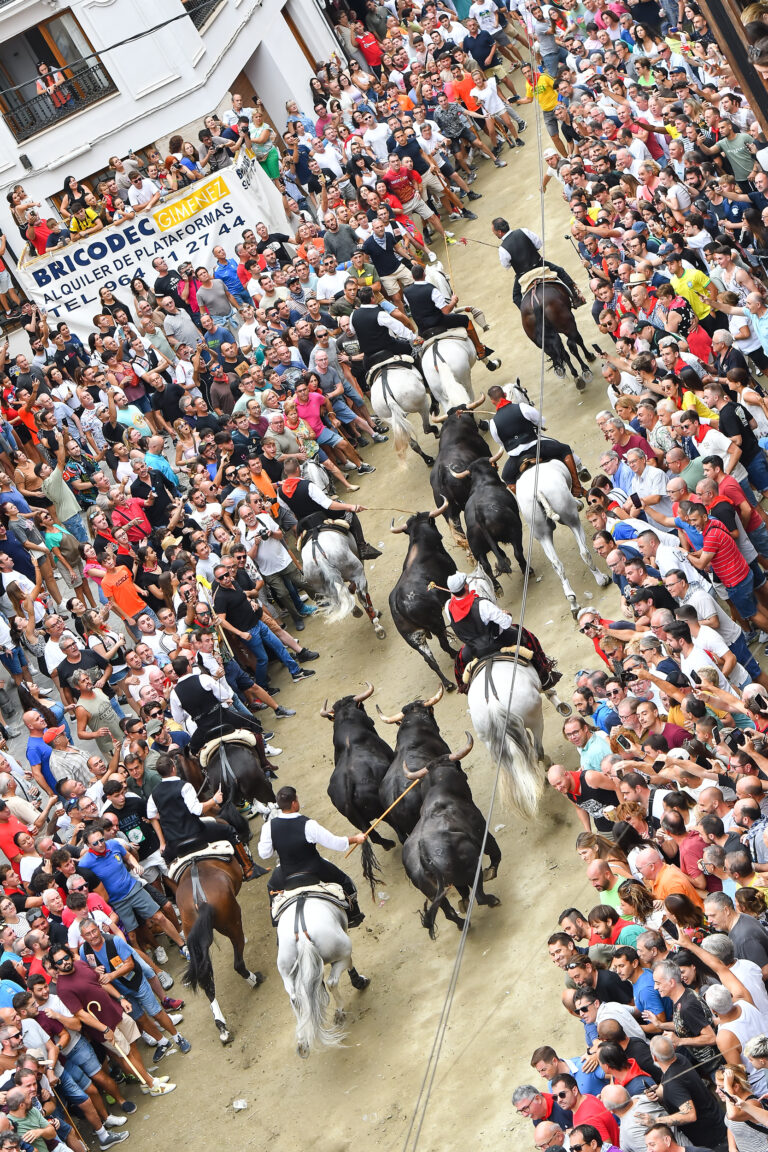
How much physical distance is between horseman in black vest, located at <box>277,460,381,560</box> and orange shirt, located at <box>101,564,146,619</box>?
1.98 m

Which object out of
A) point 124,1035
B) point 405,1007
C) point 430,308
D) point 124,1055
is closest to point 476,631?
point 405,1007

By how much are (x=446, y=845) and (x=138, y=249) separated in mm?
13159

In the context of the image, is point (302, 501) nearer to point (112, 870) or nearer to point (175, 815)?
point (175, 815)

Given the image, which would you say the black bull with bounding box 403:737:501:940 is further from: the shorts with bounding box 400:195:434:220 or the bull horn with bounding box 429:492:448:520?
the shorts with bounding box 400:195:434:220

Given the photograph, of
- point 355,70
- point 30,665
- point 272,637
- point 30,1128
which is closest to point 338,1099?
point 30,1128

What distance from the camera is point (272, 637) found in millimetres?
15891

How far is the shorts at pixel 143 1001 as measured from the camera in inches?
483

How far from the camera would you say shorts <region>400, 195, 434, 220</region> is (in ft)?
73.5

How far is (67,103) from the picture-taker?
26.9m

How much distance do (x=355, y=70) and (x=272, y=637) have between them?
15103mm

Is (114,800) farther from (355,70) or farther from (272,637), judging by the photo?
(355,70)

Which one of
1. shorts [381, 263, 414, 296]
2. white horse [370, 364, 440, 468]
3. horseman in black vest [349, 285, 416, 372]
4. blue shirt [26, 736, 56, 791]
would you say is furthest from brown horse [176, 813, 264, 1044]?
shorts [381, 263, 414, 296]

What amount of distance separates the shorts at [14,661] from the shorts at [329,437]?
4604 mm

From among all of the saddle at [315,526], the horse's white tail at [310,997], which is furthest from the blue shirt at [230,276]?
the horse's white tail at [310,997]
